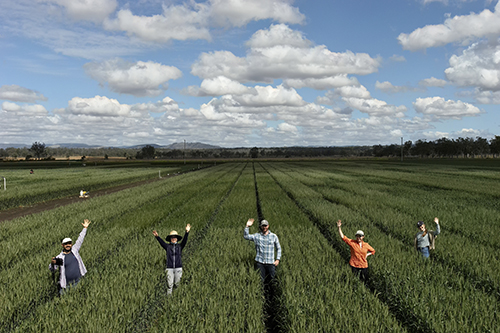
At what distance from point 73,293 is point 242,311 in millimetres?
3660

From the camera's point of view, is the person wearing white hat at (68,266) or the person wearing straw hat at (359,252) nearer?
the person wearing white hat at (68,266)

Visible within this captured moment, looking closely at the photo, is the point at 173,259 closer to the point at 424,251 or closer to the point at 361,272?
the point at 361,272

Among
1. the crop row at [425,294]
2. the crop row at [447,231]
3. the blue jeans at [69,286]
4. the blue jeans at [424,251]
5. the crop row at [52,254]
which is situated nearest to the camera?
the crop row at [425,294]

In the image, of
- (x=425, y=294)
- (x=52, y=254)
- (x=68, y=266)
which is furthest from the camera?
(x=52, y=254)

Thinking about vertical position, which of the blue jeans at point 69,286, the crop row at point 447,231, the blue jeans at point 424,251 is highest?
the blue jeans at point 424,251

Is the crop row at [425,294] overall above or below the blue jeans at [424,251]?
below

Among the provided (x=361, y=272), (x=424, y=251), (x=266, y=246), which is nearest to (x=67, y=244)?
(x=266, y=246)

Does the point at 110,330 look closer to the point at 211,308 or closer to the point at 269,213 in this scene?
the point at 211,308

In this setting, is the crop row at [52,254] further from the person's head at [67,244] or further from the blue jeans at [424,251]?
the blue jeans at [424,251]

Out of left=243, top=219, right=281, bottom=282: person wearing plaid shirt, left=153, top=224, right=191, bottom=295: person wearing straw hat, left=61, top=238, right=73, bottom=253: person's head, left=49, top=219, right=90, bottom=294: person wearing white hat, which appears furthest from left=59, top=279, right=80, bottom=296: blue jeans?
left=243, top=219, right=281, bottom=282: person wearing plaid shirt

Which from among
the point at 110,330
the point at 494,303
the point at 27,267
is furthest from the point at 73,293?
the point at 494,303

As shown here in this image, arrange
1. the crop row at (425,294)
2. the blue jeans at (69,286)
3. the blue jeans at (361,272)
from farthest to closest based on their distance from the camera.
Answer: the blue jeans at (361,272)
the blue jeans at (69,286)
the crop row at (425,294)

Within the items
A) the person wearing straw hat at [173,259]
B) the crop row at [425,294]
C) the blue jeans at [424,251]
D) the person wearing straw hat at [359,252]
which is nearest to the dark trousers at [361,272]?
the person wearing straw hat at [359,252]

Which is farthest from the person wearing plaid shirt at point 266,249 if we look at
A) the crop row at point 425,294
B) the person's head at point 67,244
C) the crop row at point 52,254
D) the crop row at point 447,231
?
the crop row at point 447,231
